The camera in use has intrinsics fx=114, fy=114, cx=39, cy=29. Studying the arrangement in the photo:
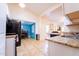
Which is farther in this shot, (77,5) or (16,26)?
(16,26)

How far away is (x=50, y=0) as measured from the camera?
1.53 m

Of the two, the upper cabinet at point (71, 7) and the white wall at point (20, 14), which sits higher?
the white wall at point (20, 14)

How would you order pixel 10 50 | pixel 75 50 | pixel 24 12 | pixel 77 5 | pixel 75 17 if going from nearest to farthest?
pixel 75 50, pixel 77 5, pixel 75 17, pixel 10 50, pixel 24 12

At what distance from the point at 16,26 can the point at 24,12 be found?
2.76 m

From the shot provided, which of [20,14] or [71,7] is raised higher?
[20,14]

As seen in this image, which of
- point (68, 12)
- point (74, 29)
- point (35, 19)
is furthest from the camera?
point (35, 19)

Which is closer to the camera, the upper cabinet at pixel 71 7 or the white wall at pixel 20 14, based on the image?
the upper cabinet at pixel 71 7

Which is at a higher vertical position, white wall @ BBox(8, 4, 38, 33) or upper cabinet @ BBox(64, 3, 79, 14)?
white wall @ BBox(8, 4, 38, 33)

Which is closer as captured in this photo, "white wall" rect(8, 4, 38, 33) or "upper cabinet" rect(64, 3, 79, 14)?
"upper cabinet" rect(64, 3, 79, 14)

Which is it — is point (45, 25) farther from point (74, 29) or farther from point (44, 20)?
point (74, 29)

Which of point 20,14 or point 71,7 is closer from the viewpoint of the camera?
point 71,7

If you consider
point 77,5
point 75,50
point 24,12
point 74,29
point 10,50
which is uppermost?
point 24,12

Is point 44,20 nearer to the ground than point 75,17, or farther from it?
farther from it

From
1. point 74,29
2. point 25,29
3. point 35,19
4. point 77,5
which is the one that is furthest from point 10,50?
point 25,29
